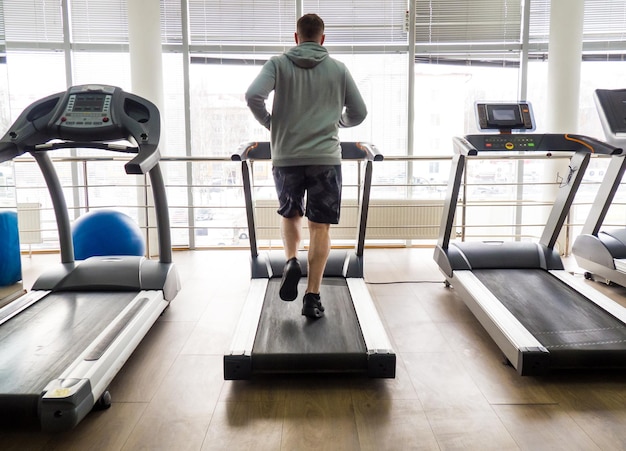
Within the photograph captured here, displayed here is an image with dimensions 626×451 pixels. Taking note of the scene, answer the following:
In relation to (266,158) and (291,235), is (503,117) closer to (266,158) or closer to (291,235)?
(266,158)

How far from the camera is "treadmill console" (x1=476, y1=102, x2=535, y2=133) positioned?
322 cm

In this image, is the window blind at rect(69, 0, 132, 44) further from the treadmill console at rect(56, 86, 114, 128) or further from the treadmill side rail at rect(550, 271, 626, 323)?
the treadmill side rail at rect(550, 271, 626, 323)

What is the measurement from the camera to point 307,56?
2271mm

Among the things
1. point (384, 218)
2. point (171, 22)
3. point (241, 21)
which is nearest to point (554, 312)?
point (384, 218)

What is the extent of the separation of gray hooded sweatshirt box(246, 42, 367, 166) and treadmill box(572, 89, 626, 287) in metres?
2.14

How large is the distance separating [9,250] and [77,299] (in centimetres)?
95

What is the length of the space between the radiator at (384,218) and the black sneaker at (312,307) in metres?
2.58

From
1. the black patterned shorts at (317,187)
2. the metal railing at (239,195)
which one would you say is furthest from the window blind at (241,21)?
the black patterned shorts at (317,187)

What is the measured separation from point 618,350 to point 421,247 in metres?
3.20

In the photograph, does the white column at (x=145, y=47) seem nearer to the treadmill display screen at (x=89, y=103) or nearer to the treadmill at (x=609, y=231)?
the treadmill display screen at (x=89, y=103)

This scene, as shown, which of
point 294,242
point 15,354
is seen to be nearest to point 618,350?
point 294,242

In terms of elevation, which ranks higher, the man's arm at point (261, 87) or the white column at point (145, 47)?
the white column at point (145, 47)

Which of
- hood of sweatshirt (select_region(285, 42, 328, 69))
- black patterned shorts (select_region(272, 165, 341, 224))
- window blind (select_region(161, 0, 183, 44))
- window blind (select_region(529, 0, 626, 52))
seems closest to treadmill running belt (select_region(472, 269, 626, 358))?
black patterned shorts (select_region(272, 165, 341, 224))

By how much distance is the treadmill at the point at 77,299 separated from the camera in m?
1.64
